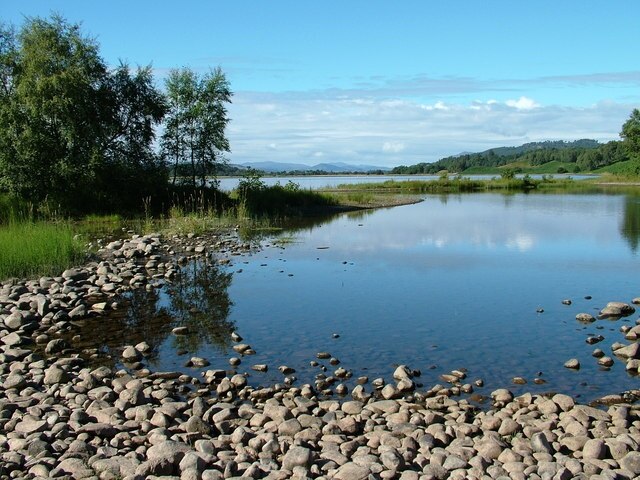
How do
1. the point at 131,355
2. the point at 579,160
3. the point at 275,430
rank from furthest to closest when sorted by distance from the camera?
1. the point at 579,160
2. the point at 131,355
3. the point at 275,430

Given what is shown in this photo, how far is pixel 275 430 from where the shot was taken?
7.24 metres

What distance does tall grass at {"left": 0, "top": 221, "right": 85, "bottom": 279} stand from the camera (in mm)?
16969

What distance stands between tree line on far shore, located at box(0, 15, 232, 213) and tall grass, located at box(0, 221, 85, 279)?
1177 cm

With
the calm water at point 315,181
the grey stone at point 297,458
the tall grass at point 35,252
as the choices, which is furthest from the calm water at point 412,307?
the calm water at point 315,181

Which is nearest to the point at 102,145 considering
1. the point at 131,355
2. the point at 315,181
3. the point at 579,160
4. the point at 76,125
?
the point at 76,125

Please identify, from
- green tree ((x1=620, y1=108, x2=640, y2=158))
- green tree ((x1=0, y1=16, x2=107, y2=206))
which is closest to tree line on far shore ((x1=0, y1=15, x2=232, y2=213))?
green tree ((x1=0, y1=16, x2=107, y2=206))

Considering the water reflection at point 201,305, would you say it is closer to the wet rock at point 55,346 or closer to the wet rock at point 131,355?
the wet rock at point 131,355

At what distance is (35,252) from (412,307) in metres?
11.0

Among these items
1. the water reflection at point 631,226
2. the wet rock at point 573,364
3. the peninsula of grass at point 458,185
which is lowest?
the wet rock at point 573,364

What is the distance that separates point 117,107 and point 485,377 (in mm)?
28887

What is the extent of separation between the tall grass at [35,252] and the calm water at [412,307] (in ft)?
12.1

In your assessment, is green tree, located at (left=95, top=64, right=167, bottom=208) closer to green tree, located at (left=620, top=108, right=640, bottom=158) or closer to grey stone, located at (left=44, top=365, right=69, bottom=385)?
grey stone, located at (left=44, top=365, right=69, bottom=385)

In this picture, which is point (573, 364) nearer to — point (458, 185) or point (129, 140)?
point (129, 140)

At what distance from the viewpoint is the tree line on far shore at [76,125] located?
29.1 metres
